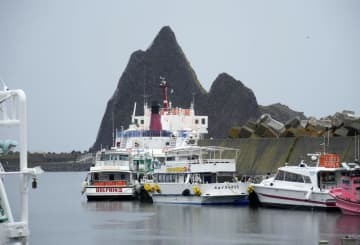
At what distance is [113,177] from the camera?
66438 mm

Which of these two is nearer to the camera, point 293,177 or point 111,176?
point 293,177

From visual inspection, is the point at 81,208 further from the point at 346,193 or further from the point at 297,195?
the point at 346,193

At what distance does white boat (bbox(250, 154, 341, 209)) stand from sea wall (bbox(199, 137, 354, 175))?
7.31m

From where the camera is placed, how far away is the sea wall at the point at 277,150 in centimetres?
6250

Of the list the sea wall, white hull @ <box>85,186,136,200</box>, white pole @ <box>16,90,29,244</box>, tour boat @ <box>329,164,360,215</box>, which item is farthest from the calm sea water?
white pole @ <box>16,90,29,244</box>

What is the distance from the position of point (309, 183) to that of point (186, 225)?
8199mm

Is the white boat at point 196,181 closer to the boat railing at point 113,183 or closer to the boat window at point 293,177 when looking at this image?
the boat window at point 293,177

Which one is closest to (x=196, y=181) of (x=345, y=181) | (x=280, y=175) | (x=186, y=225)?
(x=280, y=175)

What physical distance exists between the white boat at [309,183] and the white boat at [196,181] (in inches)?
134

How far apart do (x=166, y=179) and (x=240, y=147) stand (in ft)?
43.5

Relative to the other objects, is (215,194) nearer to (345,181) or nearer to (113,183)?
(345,181)

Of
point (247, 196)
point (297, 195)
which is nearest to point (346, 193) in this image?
point (297, 195)

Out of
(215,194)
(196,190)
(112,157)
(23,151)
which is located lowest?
(215,194)

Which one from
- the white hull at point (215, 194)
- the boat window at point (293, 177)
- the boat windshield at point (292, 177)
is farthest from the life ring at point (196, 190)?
the boat window at point (293, 177)
